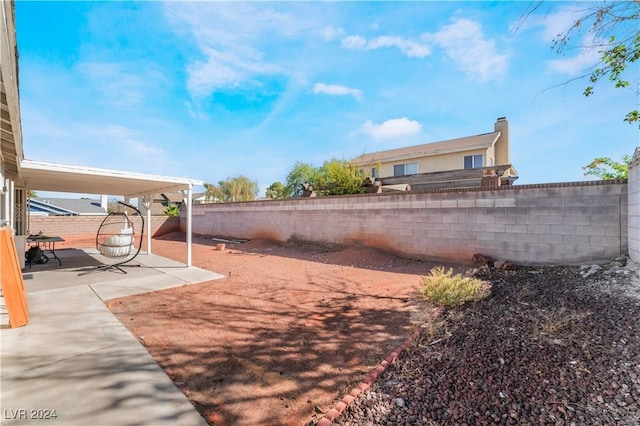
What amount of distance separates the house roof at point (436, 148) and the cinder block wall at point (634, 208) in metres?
9.28

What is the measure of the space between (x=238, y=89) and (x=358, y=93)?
5023 millimetres

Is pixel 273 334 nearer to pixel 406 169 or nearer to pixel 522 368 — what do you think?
pixel 522 368

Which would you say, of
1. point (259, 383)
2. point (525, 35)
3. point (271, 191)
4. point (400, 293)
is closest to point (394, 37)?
point (525, 35)

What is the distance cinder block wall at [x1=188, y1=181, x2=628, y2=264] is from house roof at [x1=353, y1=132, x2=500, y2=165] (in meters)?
5.09

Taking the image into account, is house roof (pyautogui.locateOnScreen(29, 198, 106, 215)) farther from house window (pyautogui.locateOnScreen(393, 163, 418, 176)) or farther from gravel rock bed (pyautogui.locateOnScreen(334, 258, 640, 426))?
gravel rock bed (pyautogui.locateOnScreen(334, 258, 640, 426))

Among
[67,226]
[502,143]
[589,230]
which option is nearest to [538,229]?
[589,230]

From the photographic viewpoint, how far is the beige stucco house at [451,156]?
14.5 metres

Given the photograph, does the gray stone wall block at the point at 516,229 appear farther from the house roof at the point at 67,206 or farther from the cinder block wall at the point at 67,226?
the house roof at the point at 67,206

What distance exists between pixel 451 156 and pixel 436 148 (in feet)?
3.15

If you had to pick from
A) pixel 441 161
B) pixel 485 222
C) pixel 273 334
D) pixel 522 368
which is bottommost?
pixel 273 334

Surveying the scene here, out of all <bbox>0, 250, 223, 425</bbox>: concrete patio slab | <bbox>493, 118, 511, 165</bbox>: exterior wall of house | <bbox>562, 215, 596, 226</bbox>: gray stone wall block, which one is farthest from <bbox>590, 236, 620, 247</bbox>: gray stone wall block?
<bbox>493, 118, 511, 165</bbox>: exterior wall of house

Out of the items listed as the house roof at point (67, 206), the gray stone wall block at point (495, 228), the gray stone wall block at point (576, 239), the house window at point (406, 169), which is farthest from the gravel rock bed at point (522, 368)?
the house roof at point (67, 206)

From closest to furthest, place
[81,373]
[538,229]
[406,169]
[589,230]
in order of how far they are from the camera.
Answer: [81,373] → [589,230] → [538,229] → [406,169]

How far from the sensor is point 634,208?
448 centimetres
